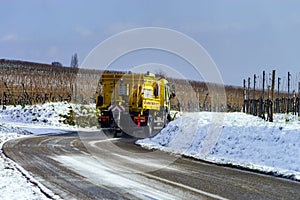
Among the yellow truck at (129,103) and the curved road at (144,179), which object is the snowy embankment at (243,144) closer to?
the curved road at (144,179)

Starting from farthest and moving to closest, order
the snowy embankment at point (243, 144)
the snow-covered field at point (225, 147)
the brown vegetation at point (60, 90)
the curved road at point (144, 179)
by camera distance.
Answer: the brown vegetation at point (60, 90) → the snowy embankment at point (243, 144) → the snow-covered field at point (225, 147) → the curved road at point (144, 179)

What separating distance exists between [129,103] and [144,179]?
44.9ft

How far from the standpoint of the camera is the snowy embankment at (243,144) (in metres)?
10.6

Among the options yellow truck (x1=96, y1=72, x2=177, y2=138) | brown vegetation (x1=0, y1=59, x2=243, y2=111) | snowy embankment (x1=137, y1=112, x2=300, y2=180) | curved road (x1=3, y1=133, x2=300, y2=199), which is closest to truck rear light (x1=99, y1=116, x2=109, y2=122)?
yellow truck (x1=96, y1=72, x2=177, y2=138)

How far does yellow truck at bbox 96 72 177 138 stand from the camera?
21812 millimetres

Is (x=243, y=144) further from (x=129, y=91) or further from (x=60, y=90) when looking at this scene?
(x=60, y=90)

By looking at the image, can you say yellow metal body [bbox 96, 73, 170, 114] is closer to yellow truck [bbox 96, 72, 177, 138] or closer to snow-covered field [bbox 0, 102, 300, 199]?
yellow truck [bbox 96, 72, 177, 138]

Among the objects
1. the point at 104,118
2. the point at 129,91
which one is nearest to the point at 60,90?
the point at 104,118

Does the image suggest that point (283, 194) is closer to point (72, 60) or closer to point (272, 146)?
point (272, 146)

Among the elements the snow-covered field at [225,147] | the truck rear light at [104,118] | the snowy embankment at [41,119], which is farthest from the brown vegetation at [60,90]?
the snow-covered field at [225,147]

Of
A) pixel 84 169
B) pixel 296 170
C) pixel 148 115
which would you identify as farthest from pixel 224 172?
pixel 148 115

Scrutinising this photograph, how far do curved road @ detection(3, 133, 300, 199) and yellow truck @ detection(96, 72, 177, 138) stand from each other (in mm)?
9479

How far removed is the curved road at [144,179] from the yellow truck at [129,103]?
31.1ft

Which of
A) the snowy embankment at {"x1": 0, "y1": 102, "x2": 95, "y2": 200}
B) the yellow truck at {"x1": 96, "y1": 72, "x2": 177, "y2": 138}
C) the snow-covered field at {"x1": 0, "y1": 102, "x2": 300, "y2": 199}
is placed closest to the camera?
the snow-covered field at {"x1": 0, "y1": 102, "x2": 300, "y2": 199}
